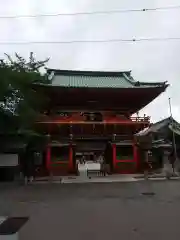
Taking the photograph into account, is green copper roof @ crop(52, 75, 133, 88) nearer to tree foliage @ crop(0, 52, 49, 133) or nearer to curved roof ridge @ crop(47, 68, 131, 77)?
curved roof ridge @ crop(47, 68, 131, 77)

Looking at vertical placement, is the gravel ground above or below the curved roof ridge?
below

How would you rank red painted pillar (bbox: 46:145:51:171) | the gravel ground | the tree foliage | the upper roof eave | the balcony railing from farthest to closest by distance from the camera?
the upper roof eave
the balcony railing
red painted pillar (bbox: 46:145:51:171)
the tree foliage
the gravel ground

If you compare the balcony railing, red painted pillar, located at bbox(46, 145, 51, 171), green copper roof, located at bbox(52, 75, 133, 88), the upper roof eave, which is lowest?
red painted pillar, located at bbox(46, 145, 51, 171)

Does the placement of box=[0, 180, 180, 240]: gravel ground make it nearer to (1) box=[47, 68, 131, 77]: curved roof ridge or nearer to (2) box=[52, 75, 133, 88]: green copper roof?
(2) box=[52, 75, 133, 88]: green copper roof

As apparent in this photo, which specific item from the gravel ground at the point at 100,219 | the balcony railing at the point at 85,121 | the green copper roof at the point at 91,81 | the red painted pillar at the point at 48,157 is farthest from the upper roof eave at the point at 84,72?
the gravel ground at the point at 100,219

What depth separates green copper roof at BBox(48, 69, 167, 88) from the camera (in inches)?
1122

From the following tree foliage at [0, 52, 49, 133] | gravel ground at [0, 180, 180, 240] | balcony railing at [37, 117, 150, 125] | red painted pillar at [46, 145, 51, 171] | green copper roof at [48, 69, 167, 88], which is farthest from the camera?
green copper roof at [48, 69, 167, 88]

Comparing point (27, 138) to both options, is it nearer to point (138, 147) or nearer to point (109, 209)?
point (138, 147)

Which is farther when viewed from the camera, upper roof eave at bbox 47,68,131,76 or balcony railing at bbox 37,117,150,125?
upper roof eave at bbox 47,68,131,76

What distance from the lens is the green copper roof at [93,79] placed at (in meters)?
28.5

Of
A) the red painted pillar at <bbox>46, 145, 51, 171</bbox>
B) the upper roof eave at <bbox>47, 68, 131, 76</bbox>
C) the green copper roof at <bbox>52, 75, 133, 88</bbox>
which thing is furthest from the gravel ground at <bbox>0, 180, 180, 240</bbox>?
the upper roof eave at <bbox>47, 68, 131, 76</bbox>

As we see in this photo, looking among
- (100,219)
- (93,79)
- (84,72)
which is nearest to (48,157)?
(93,79)

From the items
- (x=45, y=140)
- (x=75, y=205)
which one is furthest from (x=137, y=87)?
(x=75, y=205)

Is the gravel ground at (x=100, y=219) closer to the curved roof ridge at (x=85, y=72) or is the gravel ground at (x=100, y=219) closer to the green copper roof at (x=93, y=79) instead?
the green copper roof at (x=93, y=79)
